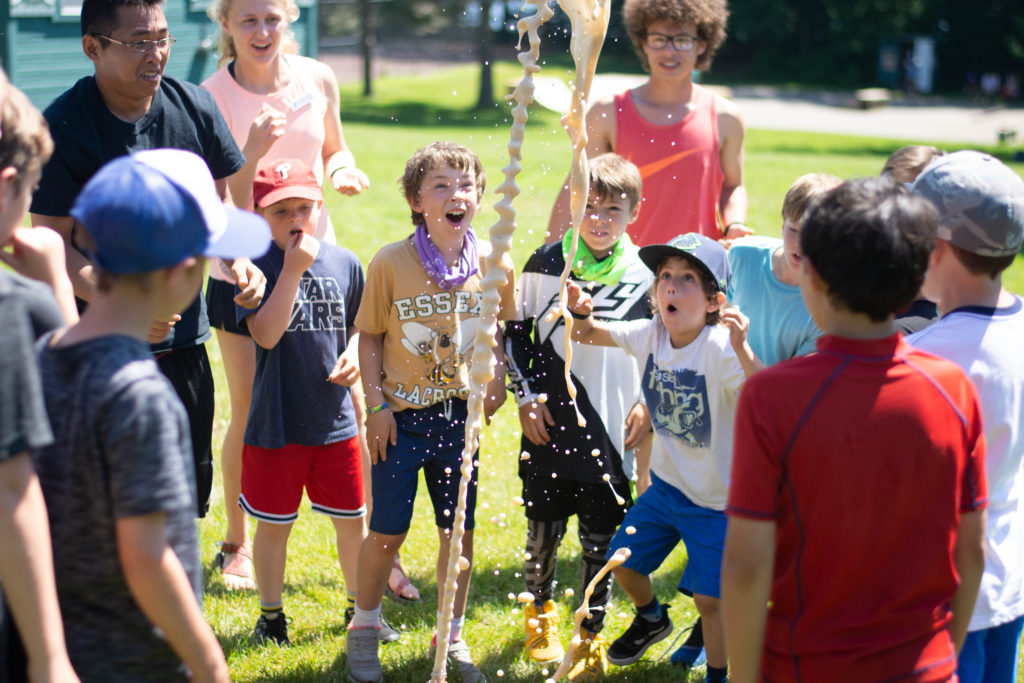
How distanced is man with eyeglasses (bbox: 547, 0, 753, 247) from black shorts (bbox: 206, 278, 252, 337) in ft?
5.44

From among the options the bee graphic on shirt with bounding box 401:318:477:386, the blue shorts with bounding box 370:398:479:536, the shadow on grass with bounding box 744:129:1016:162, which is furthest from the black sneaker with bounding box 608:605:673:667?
the shadow on grass with bounding box 744:129:1016:162

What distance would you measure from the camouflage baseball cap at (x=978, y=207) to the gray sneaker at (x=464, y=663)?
84.3 inches

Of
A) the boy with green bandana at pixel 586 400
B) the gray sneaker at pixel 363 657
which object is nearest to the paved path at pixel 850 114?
the boy with green bandana at pixel 586 400

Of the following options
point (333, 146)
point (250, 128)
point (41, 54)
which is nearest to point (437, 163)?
point (250, 128)

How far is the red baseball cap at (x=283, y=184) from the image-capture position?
3.70 metres

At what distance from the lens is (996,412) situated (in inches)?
97.6

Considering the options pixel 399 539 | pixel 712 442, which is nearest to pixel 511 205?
pixel 712 442

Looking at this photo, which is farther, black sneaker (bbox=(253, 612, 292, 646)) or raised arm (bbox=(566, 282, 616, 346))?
black sneaker (bbox=(253, 612, 292, 646))

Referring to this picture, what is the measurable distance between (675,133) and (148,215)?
9.59 ft

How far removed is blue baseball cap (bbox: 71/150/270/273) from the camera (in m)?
1.95

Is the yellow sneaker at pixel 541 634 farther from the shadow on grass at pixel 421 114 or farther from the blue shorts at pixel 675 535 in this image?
the shadow on grass at pixel 421 114

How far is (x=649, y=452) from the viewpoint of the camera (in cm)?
430

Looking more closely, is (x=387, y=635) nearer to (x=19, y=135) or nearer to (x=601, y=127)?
(x=601, y=127)

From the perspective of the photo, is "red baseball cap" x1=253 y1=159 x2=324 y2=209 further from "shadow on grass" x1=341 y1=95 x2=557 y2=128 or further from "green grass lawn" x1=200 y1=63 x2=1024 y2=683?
"shadow on grass" x1=341 y1=95 x2=557 y2=128
